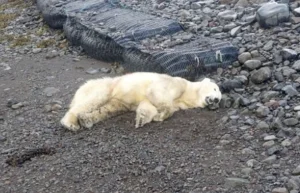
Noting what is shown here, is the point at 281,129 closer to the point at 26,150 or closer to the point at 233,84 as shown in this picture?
the point at 233,84

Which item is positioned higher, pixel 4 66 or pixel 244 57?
pixel 244 57

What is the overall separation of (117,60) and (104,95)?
2.40 metres

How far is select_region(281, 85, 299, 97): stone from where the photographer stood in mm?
6609

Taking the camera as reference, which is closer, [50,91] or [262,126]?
[262,126]

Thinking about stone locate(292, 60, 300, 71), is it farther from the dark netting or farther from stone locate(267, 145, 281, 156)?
stone locate(267, 145, 281, 156)

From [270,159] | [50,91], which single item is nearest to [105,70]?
[50,91]

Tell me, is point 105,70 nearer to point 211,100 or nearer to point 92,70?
point 92,70

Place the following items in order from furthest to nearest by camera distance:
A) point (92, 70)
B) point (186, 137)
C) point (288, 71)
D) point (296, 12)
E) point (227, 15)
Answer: point (227, 15), point (92, 70), point (296, 12), point (288, 71), point (186, 137)

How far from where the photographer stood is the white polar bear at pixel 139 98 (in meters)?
6.69

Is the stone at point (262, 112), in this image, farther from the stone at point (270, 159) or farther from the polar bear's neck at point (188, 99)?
the stone at point (270, 159)

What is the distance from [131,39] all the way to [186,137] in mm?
3350

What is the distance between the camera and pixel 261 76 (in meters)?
7.12

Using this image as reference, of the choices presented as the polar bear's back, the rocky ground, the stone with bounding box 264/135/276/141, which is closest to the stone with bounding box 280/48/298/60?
the rocky ground

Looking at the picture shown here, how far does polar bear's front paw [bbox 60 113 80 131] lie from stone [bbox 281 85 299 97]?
2514 mm
